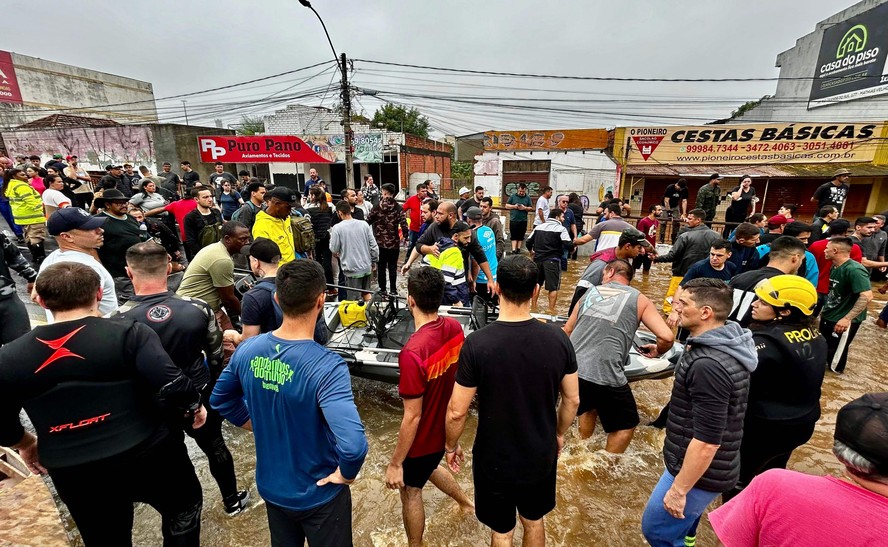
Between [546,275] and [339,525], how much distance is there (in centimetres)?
506

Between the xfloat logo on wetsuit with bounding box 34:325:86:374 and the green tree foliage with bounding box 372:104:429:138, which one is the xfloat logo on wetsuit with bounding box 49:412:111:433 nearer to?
the xfloat logo on wetsuit with bounding box 34:325:86:374

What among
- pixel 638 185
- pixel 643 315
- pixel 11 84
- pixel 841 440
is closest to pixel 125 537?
pixel 841 440

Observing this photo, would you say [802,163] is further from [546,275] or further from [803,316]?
[803,316]

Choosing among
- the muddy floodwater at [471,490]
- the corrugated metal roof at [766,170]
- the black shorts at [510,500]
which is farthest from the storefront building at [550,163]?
the black shorts at [510,500]

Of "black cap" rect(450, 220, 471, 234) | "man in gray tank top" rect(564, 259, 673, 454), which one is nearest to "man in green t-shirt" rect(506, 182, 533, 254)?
"black cap" rect(450, 220, 471, 234)

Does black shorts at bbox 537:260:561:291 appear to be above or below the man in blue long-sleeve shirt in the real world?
below

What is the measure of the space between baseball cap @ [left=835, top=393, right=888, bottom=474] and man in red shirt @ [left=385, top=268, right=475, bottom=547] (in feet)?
5.03

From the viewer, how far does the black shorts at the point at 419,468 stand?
2277mm

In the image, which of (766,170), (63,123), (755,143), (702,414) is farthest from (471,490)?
(63,123)

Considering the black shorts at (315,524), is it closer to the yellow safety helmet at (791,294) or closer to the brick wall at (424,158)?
the yellow safety helmet at (791,294)

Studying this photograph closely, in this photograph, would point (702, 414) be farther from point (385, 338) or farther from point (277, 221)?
point (277, 221)

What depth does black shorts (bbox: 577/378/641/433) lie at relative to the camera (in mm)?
2873

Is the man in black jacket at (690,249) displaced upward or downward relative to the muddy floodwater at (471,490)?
upward

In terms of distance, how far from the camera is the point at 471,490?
3.22 metres
